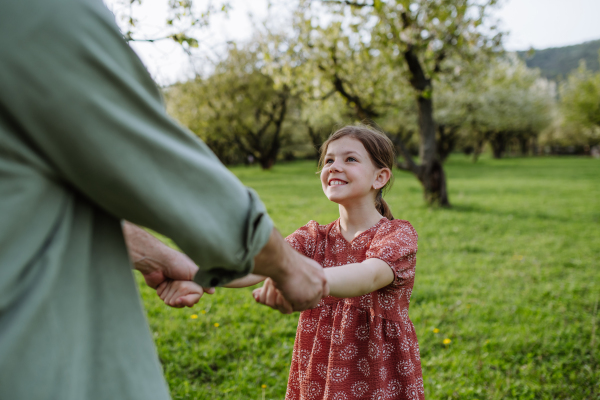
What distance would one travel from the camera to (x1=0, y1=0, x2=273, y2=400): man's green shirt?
71 centimetres

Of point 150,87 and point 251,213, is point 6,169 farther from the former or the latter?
point 251,213

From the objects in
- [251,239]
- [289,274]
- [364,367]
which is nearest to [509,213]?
[364,367]

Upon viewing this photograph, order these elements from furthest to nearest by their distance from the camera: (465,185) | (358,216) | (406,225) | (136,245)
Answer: (465,185)
(358,216)
(406,225)
(136,245)

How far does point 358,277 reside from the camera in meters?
1.50

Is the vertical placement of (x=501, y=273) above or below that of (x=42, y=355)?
below

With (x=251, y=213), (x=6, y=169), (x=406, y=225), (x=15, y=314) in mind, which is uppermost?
(x=6, y=169)

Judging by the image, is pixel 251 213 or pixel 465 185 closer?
pixel 251 213

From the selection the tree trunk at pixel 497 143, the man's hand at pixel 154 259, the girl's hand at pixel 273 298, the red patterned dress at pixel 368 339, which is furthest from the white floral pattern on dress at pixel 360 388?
the tree trunk at pixel 497 143

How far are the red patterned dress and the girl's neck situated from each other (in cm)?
7

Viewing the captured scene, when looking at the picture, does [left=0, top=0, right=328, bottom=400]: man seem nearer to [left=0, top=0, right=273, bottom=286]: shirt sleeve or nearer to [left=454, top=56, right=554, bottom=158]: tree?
[left=0, top=0, right=273, bottom=286]: shirt sleeve

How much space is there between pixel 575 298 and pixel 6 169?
5920 millimetres

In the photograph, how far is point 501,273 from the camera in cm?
593

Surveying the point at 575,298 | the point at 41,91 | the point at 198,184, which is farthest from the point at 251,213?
the point at 575,298

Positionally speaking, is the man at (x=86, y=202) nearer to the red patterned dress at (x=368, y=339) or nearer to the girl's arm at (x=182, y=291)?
the girl's arm at (x=182, y=291)
